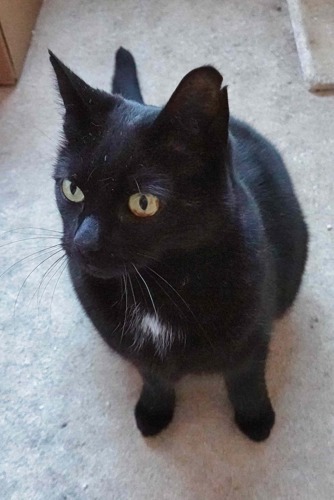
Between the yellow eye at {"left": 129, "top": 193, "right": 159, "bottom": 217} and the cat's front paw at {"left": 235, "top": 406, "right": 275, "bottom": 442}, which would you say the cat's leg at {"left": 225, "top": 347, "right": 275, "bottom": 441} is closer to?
the cat's front paw at {"left": 235, "top": 406, "right": 275, "bottom": 442}

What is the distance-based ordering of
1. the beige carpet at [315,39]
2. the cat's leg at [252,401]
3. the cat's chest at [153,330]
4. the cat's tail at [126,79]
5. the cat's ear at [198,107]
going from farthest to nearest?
the beige carpet at [315,39]
the cat's tail at [126,79]
the cat's leg at [252,401]
the cat's chest at [153,330]
the cat's ear at [198,107]

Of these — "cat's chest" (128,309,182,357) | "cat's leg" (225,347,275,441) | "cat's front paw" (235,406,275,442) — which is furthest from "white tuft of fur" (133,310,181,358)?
"cat's front paw" (235,406,275,442)

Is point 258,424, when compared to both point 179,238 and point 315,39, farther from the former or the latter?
point 315,39

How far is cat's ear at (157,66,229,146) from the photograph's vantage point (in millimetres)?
681

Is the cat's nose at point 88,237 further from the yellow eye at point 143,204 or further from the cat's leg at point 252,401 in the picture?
the cat's leg at point 252,401

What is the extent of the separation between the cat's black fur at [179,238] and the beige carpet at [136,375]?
6cm

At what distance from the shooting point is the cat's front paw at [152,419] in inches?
42.8

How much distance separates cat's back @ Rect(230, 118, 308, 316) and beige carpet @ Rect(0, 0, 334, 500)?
0.51 ft

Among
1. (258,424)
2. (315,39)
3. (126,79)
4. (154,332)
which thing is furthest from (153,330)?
(315,39)

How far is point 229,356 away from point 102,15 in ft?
3.89

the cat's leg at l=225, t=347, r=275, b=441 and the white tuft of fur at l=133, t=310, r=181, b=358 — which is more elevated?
the white tuft of fur at l=133, t=310, r=181, b=358

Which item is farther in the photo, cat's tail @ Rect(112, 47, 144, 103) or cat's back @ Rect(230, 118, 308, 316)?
cat's tail @ Rect(112, 47, 144, 103)

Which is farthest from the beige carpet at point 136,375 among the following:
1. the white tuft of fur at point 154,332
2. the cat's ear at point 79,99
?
the cat's ear at point 79,99

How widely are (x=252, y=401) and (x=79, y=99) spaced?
566mm
